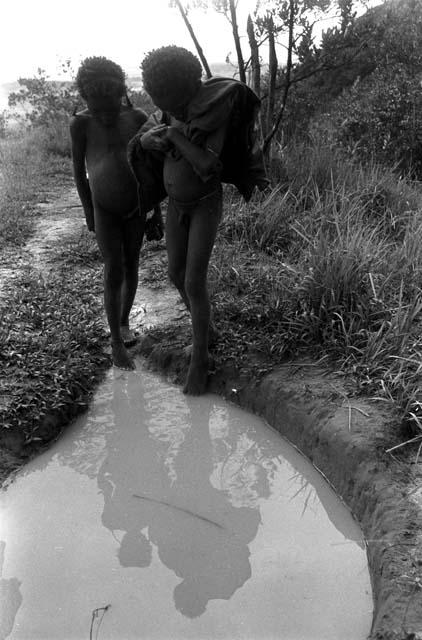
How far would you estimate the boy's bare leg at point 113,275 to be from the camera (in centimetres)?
360

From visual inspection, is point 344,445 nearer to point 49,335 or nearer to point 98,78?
point 49,335

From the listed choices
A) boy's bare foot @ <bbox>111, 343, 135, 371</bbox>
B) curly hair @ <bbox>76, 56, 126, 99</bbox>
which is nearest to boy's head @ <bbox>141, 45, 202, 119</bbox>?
curly hair @ <bbox>76, 56, 126, 99</bbox>

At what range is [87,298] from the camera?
4520 mm

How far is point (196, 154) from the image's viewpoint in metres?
2.95

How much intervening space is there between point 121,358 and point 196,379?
52 cm

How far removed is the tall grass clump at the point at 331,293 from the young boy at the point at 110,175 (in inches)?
27.7

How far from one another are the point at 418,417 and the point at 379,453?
26cm

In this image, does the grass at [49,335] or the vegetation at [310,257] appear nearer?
the grass at [49,335]

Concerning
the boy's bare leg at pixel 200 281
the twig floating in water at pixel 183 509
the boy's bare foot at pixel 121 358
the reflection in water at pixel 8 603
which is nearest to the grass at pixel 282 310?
the boy's bare foot at pixel 121 358

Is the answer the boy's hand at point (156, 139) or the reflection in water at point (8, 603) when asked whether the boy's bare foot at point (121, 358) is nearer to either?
the boy's hand at point (156, 139)

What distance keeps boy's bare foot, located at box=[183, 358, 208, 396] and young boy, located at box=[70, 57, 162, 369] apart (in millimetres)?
436

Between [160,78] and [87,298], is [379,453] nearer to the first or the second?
[160,78]

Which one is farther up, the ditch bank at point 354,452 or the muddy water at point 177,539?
the ditch bank at point 354,452

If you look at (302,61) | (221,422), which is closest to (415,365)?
(221,422)
